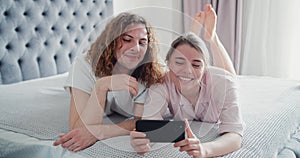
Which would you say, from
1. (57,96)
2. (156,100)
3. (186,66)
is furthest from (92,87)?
(57,96)

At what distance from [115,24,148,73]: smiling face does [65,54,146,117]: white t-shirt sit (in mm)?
96

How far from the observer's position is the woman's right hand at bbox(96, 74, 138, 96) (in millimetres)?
955

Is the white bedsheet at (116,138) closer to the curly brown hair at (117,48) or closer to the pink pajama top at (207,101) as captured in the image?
the pink pajama top at (207,101)

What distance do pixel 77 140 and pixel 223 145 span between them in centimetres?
42

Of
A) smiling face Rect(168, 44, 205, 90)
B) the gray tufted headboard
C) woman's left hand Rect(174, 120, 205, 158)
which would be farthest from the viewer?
the gray tufted headboard

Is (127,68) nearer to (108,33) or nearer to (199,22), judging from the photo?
(108,33)

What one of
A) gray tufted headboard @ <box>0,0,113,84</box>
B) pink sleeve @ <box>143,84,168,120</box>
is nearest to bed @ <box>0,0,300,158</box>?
gray tufted headboard @ <box>0,0,113,84</box>

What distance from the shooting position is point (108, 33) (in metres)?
0.95

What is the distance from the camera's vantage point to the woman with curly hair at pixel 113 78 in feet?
2.99

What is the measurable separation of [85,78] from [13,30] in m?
1.12

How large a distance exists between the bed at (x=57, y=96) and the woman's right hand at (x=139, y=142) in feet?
0.07

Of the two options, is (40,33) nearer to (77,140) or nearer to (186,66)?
(77,140)

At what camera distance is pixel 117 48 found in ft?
2.98

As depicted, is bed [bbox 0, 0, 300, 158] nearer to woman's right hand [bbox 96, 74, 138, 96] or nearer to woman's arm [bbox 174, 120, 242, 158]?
woman's arm [bbox 174, 120, 242, 158]
